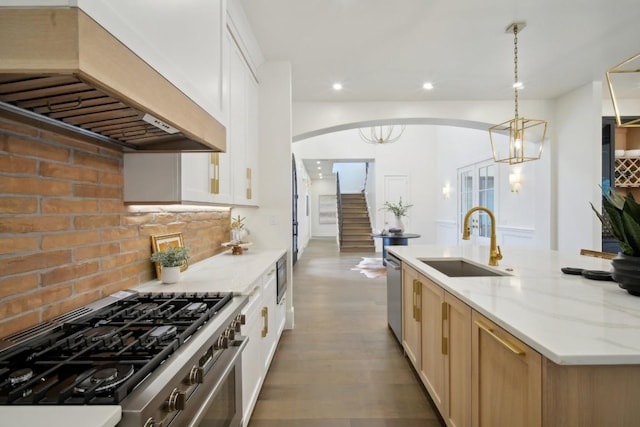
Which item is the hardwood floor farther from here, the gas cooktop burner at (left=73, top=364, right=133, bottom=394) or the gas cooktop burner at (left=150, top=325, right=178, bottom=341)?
the gas cooktop burner at (left=73, top=364, right=133, bottom=394)

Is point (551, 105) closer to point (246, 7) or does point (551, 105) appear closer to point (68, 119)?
point (246, 7)

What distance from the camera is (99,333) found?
107 centimetres

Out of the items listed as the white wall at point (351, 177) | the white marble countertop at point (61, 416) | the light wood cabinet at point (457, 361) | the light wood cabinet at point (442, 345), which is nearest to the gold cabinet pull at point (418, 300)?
the light wood cabinet at point (442, 345)

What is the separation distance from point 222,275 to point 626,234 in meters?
2.10

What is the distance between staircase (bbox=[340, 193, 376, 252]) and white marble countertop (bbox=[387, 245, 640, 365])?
7698mm

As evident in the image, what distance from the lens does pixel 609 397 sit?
3.03 ft

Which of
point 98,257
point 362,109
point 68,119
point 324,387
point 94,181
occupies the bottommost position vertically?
point 324,387

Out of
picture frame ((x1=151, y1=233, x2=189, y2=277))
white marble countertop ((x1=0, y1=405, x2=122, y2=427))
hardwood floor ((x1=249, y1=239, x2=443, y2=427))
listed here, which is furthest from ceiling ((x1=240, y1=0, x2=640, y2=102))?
hardwood floor ((x1=249, y1=239, x2=443, y2=427))

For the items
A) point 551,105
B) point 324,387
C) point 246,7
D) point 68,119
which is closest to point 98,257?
point 68,119

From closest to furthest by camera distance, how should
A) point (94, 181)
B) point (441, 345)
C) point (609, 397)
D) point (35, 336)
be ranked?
point (609, 397) → point (35, 336) → point (94, 181) → point (441, 345)

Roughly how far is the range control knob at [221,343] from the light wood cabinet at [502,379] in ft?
3.50

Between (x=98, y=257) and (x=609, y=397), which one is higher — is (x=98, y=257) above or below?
above

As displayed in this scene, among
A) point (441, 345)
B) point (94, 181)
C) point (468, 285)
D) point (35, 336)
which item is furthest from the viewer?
point (441, 345)

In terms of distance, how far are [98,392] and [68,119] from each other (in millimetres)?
996
